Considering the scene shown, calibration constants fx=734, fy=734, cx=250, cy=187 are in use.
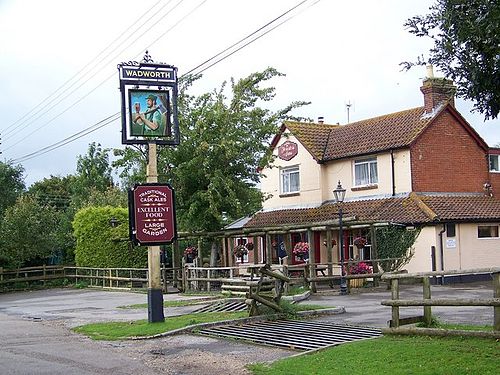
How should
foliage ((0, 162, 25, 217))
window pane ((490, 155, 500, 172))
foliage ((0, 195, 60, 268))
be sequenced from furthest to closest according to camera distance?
foliage ((0, 162, 25, 217))
foliage ((0, 195, 60, 268))
window pane ((490, 155, 500, 172))

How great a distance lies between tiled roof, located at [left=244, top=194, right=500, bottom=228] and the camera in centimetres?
2964

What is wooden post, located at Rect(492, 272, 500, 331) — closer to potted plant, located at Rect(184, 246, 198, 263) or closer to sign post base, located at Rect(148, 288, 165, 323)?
sign post base, located at Rect(148, 288, 165, 323)

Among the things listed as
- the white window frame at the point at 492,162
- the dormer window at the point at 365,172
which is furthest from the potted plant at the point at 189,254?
the white window frame at the point at 492,162

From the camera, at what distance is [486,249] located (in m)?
31.5

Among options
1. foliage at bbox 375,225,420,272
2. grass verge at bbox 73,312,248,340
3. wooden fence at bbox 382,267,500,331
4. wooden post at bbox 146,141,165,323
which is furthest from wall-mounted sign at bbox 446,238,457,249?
wooden fence at bbox 382,267,500,331

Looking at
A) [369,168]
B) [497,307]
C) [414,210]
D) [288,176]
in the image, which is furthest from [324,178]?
[497,307]

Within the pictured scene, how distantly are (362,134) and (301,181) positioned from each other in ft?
13.1

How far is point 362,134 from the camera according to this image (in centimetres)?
3481

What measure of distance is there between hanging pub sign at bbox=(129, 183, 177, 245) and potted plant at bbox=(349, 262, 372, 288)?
37.4 ft

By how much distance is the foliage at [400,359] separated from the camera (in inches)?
395

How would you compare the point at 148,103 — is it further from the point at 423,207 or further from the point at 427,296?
the point at 423,207

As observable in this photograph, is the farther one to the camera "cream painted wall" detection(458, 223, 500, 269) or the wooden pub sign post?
"cream painted wall" detection(458, 223, 500, 269)

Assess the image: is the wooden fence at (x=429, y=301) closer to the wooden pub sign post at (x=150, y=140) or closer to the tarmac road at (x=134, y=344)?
the tarmac road at (x=134, y=344)

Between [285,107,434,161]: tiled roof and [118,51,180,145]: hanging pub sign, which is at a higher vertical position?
[285,107,434,161]: tiled roof
